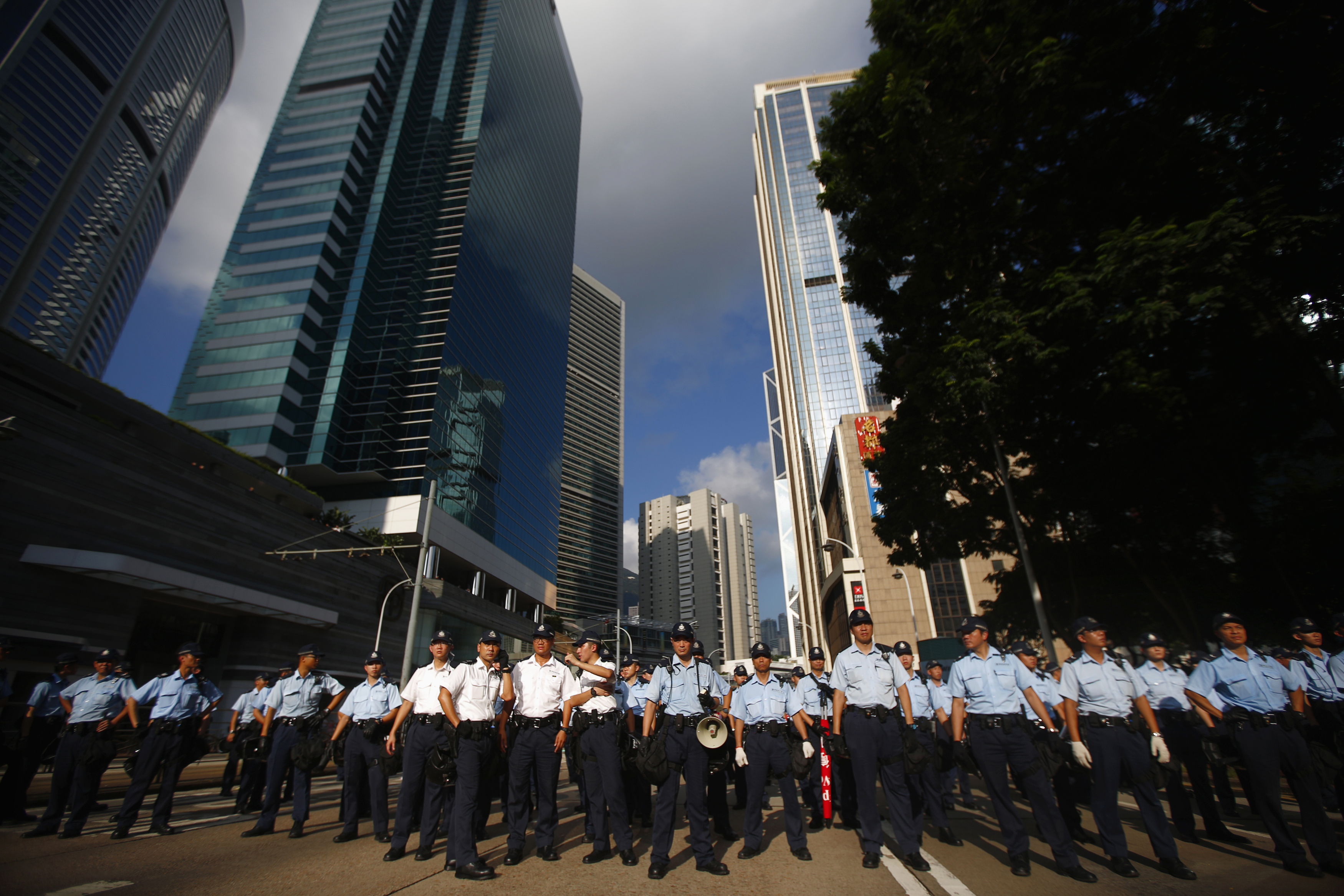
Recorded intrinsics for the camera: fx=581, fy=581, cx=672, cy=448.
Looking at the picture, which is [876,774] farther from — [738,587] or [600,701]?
[738,587]

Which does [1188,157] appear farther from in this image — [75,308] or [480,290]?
[75,308]

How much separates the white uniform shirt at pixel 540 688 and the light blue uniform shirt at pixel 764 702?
1.70 meters

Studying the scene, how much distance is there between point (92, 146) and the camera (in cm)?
7144

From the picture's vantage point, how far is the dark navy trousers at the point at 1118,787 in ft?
14.9

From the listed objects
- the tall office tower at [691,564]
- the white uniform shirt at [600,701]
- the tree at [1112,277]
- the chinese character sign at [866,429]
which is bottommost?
the white uniform shirt at [600,701]

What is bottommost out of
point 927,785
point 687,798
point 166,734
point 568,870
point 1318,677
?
point 568,870

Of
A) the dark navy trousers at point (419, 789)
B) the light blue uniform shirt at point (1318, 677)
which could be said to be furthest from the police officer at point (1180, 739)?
the dark navy trousers at point (419, 789)

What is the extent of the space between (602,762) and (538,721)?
0.68m

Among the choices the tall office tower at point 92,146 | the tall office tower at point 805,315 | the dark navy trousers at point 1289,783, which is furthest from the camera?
the tall office tower at point 805,315

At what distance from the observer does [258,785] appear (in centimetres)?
793

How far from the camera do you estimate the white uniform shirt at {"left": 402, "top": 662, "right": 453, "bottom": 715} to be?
5.48 m

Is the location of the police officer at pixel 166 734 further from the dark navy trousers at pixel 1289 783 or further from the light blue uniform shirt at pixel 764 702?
the dark navy trousers at pixel 1289 783

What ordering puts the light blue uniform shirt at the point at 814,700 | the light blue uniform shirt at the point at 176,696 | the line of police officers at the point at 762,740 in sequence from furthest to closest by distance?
the light blue uniform shirt at the point at 814,700 < the light blue uniform shirt at the point at 176,696 < the line of police officers at the point at 762,740

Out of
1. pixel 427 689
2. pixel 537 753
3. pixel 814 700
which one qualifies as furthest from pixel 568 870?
pixel 814 700
